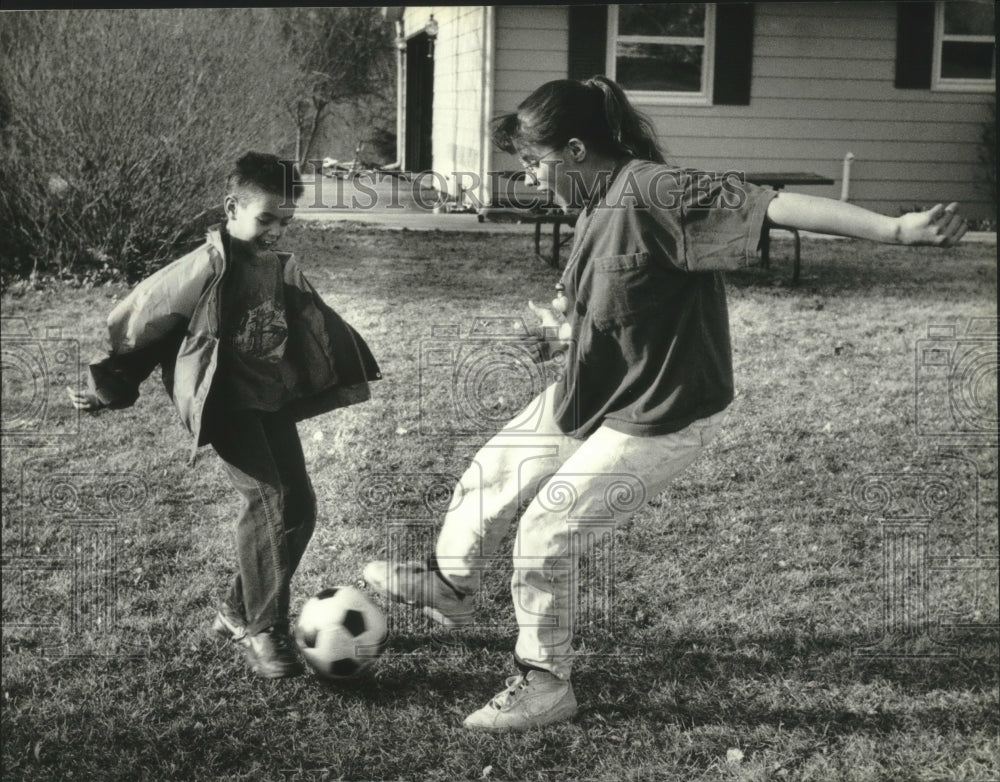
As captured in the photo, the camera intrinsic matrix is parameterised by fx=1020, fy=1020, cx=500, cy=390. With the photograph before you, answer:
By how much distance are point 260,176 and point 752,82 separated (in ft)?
4.33

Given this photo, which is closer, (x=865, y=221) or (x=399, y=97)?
(x=865, y=221)

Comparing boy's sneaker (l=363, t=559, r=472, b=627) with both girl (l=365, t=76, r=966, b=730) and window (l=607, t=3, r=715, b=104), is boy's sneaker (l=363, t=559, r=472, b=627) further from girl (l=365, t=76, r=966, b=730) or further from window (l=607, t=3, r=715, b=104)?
window (l=607, t=3, r=715, b=104)

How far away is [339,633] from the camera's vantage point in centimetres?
257

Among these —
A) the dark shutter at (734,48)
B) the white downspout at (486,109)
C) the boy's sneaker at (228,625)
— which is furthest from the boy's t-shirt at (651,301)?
the boy's sneaker at (228,625)

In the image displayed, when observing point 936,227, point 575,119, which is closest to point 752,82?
Result: point 575,119

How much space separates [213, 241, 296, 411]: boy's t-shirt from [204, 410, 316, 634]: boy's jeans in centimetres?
6

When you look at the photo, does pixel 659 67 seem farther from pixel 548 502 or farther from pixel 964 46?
pixel 548 502

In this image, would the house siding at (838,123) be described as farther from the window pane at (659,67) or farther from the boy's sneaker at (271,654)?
the boy's sneaker at (271,654)

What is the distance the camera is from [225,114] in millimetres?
2576

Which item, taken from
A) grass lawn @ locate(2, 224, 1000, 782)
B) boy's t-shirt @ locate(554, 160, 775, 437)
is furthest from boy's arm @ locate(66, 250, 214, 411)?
boy's t-shirt @ locate(554, 160, 775, 437)

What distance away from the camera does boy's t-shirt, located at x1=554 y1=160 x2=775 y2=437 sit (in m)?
2.28

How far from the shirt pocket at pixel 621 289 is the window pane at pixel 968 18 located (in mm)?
1038

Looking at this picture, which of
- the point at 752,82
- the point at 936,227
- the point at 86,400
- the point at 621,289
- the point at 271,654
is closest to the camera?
the point at 936,227

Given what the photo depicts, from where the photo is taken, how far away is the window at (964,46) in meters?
2.60
